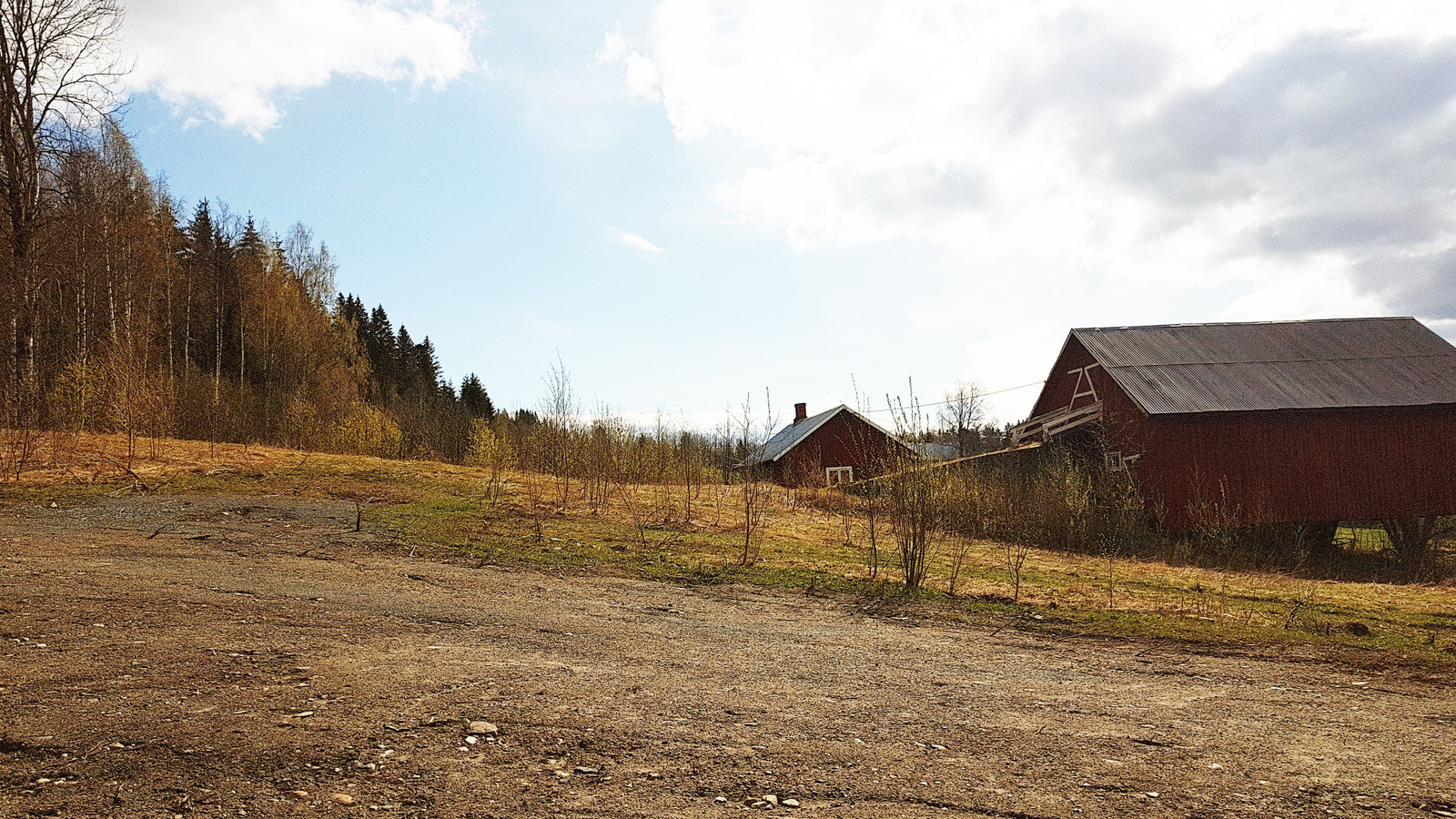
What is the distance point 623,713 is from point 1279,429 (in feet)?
90.4

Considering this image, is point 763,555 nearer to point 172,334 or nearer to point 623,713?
point 623,713

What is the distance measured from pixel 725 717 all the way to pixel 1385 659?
20.2 feet

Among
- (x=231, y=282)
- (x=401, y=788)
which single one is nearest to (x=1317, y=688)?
(x=401, y=788)

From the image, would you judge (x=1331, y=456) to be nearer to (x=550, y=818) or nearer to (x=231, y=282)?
(x=550, y=818)

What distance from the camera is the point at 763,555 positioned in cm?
1391

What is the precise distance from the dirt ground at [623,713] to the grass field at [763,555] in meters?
1.72

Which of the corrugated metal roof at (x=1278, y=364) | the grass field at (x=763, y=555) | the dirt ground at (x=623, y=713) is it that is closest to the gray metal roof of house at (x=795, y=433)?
the corrugated metal roof at (x=1278, y=364)

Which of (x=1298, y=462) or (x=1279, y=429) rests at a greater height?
(x=1279, y=429)

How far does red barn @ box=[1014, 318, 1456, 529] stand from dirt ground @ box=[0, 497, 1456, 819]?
65.5 feet

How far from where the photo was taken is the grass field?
9.38 meters

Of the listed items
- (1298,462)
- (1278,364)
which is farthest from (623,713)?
(1278,364)

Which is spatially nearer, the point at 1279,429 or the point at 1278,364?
the point at 1279,429

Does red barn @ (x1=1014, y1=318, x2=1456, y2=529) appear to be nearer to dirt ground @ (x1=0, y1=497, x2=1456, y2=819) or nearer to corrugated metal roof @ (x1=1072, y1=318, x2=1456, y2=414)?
corrugated metal roof @ (x1=1072, y1=318, x2=1456, y2=414)

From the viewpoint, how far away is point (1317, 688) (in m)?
6.09
